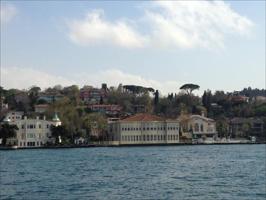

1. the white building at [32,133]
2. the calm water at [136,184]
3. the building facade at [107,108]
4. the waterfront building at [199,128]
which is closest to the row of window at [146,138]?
the waterfront building at [199,128]

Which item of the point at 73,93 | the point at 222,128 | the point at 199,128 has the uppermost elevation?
the point at 73,93

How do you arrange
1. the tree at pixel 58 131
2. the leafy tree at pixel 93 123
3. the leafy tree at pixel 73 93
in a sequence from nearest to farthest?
1. the tree at pixel 58 131
2. the leafy tree at pixel 93 123
3. the leafy tree at pixel 73 93

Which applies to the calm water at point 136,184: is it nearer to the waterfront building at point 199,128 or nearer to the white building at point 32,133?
the white building at point 32,133

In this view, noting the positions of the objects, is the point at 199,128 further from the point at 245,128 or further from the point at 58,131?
the point at 58,131

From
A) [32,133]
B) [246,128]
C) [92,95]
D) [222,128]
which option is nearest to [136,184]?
[32,133]

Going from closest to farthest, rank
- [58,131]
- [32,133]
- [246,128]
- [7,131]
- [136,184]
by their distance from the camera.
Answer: [136,184]
[7,131]
[58,131]
[32,133]
[246,128]

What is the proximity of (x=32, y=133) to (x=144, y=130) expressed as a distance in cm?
1884

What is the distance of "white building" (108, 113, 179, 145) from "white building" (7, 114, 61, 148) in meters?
11.5

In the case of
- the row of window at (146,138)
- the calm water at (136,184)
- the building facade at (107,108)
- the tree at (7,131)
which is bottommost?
the calm water at (136,184)

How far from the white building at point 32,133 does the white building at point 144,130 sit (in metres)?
11.5

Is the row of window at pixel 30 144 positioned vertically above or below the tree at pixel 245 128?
below

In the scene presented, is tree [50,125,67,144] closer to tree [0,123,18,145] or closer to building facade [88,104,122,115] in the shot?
tree [0,123,18,145]

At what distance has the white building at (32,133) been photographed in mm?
94562

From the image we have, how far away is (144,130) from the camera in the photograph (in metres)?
103
